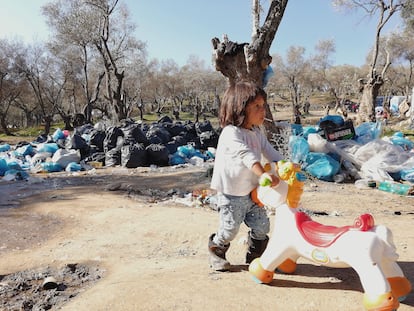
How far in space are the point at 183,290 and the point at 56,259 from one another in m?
1.56

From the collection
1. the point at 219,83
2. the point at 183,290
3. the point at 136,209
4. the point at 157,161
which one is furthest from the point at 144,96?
the point at 183,290

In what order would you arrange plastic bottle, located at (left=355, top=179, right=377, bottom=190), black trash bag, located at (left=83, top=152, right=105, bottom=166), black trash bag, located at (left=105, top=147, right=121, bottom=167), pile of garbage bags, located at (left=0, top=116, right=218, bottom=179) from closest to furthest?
plastic bottle, located at (left=355, top=179, right=377, bottom=190)
pile of garbage bags, located at (left=0, top=116, right=218, bottom=179)
black trash bag, located at (left=105, top=147, right=121, bottom=167)
black trash bag, located at (left=83, top=152, right=105, bottom=166)

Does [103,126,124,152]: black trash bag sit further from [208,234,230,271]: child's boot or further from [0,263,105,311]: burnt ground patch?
[208,234,230,271]: child's boot

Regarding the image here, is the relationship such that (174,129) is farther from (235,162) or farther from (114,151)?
(235,162)

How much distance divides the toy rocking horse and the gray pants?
136 mm

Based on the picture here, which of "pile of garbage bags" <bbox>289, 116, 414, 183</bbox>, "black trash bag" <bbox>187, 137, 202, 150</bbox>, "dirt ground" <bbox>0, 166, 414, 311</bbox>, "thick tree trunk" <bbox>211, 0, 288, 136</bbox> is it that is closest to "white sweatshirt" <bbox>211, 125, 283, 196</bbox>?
"dirt ground" <bbox>0, 166, 414, 311</bbox>

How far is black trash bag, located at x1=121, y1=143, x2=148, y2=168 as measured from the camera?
27.8 feet

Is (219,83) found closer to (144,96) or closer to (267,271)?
(144,96)

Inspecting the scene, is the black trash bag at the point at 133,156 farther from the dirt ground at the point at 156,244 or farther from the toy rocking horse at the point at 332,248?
the toy rocking horse at the point at 332,248

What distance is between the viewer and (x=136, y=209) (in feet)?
16.0

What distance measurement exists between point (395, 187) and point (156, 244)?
3.94 meters

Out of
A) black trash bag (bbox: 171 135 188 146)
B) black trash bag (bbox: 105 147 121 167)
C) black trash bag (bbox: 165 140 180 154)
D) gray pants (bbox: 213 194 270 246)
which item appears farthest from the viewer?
black trash bag (bbox: 171 135 188 146)

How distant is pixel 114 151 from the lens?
29.5 ft

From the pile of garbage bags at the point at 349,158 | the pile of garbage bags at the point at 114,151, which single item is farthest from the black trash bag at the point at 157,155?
the pile of garbage bags at the point at 349,158
